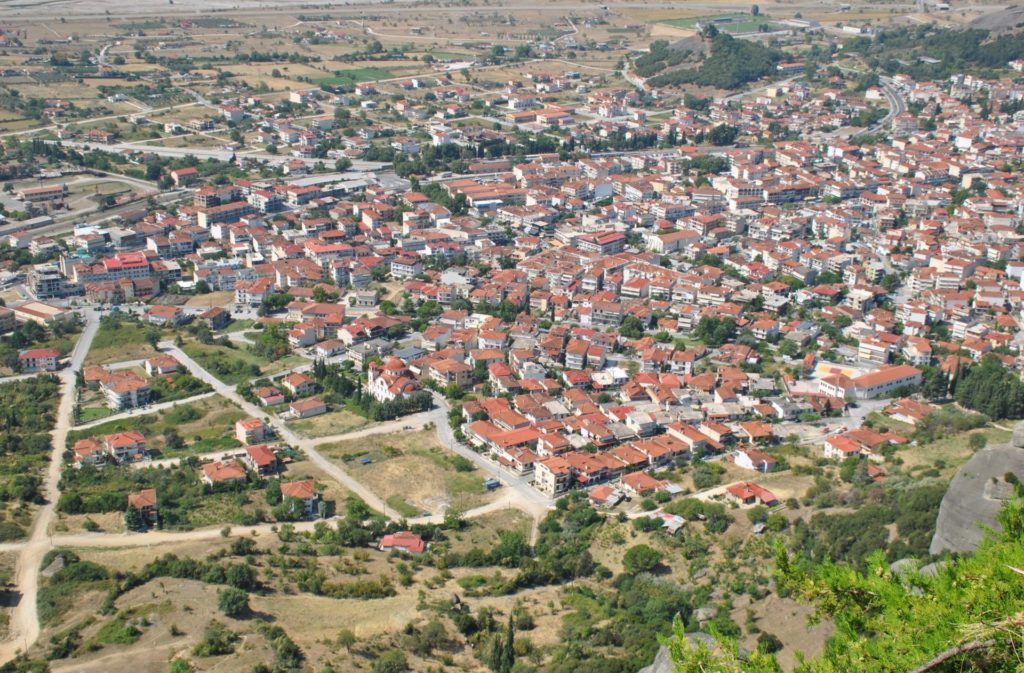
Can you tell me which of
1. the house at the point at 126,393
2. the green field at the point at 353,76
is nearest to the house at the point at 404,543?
the house at the point at 126,393

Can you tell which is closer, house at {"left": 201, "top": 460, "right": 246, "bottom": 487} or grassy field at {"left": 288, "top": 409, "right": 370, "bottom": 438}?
house at {"left": 201, "top": 460, "right": 246, "bottom": 487}

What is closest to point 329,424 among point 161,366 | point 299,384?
point 299,384

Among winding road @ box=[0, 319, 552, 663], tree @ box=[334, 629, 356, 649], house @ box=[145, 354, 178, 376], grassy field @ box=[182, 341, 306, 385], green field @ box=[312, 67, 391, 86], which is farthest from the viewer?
green field @ box=[312, 67, 391, 86]

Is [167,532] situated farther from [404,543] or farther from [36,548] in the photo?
[404,543]

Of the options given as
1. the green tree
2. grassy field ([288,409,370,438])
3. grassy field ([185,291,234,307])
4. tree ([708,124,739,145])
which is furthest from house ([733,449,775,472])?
tree ([708,124,739,145])

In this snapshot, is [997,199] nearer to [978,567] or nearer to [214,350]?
[214,350]

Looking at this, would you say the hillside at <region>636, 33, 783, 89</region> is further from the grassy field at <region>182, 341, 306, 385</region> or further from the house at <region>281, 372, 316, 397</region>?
the house at <region>281, 372, 316, 397</region>

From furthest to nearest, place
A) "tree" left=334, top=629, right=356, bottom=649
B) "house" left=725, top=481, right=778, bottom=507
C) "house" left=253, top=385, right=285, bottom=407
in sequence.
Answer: "house" left=253, top=385, right=285, bottom=407 < "house" left=725, top=481, right=778, bottom=507 < "tree" left=334, top=629, right=356, bottom=649
